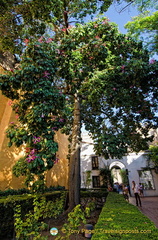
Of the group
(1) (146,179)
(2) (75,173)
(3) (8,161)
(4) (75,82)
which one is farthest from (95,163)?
(4) (75,82)

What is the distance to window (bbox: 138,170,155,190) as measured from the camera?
15.0 metres

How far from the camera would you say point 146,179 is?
50.9ft

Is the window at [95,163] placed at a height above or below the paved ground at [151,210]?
above

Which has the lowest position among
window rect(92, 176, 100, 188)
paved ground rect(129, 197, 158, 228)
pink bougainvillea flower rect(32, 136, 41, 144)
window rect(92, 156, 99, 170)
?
paved ground rect(129, 197, 158, 228)

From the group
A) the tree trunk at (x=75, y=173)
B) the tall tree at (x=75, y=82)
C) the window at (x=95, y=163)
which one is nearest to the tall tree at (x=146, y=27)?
the tall tree at (x=75, y=82)

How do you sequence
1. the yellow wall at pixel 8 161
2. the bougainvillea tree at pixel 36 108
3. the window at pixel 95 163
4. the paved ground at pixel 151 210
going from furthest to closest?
the window at pixel 95 163 < the yellow wall at pixel 8 161 < the paved ground at pixel 151 210 < the bougainvillea tree at pixel 36 108

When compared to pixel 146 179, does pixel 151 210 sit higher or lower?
lower

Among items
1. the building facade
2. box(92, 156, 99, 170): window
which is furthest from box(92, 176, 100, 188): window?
box(92, 156, 99, 170): window

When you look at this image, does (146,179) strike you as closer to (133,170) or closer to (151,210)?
(133,170)

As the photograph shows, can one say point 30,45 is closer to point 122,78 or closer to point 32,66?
point 32,66

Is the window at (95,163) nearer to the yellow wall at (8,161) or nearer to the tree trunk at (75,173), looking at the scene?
the yellow wall at (8,161)

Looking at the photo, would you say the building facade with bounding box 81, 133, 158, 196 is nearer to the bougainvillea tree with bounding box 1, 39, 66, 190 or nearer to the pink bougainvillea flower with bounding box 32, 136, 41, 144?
the bougainvillea tree with bounding box 1, 39, 66, 190

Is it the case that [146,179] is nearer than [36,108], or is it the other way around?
[36,108]

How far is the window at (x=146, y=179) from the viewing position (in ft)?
49.3
